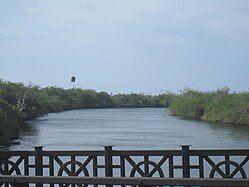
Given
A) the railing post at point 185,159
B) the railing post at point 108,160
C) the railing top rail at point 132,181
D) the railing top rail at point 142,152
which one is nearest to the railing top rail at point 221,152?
the railing top rail at point 142,152

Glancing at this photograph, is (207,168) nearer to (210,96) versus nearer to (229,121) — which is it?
(229,121)

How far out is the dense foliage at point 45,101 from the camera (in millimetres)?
50366

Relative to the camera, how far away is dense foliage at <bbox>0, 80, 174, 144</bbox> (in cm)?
5037

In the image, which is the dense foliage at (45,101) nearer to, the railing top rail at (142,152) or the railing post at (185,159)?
the railing top rail at (142,152)

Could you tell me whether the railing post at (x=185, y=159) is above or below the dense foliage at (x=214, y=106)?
above

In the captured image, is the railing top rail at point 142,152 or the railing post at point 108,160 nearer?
the railing top rail at point 142,152

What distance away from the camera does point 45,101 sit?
4107 inches

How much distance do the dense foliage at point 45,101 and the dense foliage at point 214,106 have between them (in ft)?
77.5

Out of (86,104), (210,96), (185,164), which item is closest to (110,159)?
(185,164)

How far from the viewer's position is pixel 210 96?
83.8 meters

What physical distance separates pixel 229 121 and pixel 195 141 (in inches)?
1086

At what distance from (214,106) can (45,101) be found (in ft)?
128

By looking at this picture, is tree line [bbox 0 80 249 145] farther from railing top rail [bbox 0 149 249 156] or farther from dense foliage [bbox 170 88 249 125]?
railing top rail [bbox 0 149 249 156]

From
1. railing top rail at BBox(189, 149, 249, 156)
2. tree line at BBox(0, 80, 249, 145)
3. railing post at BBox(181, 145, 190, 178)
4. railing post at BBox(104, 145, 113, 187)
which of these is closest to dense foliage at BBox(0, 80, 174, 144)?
tree line at BBox(0, 80, 249, 145)
